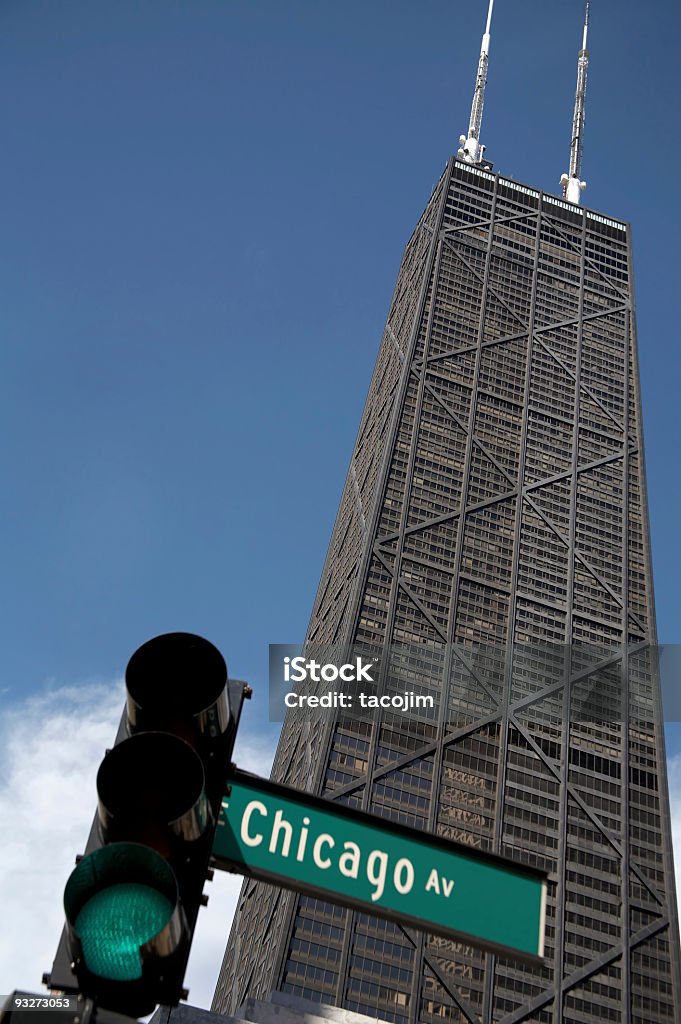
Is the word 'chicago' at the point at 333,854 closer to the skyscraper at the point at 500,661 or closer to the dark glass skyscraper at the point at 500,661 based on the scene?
the skyscraper at the point at 500,661

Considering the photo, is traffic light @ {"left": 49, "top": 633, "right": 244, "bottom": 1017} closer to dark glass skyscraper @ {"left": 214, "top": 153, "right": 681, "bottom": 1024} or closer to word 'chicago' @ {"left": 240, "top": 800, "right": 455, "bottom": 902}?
word 'chicago' @ {"left": 240, "top": 800, "right": 455, "bottom": 902}

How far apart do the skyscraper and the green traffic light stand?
415ft

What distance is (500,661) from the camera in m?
157

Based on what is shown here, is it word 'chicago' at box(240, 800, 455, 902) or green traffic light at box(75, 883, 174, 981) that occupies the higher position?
word 'chicago' at box(240, 800, 455, 902)

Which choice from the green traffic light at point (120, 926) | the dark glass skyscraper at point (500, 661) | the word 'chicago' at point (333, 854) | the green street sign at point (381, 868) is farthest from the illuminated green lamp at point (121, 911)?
the dark glass skyscraper at point (500, 661)

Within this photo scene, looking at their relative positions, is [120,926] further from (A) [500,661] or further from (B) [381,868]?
(A) [500,661]

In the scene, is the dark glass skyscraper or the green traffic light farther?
the dark glass skyscraper

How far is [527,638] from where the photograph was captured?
163250 mm

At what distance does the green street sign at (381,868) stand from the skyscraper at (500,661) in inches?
4897

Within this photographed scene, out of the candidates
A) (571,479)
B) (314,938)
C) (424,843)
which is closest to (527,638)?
(571,479)

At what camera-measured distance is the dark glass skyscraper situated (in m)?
132

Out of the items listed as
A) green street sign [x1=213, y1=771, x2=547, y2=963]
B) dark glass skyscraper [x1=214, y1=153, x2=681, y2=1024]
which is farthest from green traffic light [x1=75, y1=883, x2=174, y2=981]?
dark glass skyscraper [x1=214, y1=153, x2=681, y2=1024]

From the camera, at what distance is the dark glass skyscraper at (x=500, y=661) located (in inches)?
5197

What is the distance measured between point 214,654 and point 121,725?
64cm
